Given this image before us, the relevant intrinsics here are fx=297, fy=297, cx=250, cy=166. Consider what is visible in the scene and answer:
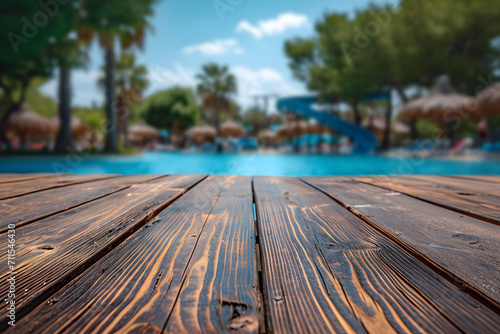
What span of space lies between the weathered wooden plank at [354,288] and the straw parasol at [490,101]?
12648 mm

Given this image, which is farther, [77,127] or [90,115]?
[90,115]

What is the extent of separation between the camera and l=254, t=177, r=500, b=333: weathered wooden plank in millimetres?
444

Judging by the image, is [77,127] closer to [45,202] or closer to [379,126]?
[45,202]

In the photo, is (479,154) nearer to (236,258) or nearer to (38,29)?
(236,258)

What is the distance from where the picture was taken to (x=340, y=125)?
57.3ft

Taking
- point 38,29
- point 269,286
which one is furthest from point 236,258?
point 38,29

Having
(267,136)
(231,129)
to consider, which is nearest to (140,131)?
(231,129)

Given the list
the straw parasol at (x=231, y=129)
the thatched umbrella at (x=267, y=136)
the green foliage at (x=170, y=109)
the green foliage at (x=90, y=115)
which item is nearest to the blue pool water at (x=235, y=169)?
the straw parasol at (x=231, y=129)

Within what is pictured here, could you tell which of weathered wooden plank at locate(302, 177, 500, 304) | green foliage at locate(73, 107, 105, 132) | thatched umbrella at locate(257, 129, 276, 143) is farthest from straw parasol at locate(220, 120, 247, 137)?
weathered wooden plank at locate(302, 177, 500, 304)

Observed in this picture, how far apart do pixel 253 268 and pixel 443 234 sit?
0.59 metres

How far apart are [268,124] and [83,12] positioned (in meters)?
18.9

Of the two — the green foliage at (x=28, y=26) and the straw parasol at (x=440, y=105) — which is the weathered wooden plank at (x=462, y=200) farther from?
the straw parasol at (x=440, y=105)

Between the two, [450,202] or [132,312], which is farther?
[450,202]

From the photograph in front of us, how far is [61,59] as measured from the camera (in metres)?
10.9
